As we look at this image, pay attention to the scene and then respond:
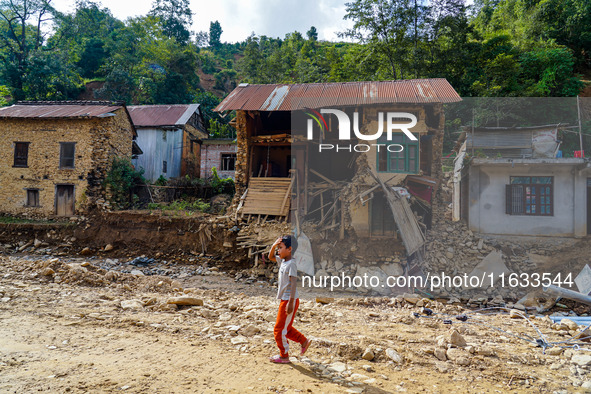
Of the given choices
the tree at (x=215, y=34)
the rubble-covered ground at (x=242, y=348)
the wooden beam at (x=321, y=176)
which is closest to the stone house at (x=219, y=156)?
the wooden beam at (x=321, y=176)

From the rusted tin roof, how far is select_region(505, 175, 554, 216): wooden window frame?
17361 mm

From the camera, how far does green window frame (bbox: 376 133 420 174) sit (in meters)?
11.1

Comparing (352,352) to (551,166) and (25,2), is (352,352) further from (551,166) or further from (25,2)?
(25,2)

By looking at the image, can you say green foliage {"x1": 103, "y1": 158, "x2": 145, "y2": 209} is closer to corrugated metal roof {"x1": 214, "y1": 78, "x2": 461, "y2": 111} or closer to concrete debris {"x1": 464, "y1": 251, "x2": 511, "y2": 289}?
corrugated metal roof {"x1": 214, "y1": 78, "x2": 461, "y2": 111}

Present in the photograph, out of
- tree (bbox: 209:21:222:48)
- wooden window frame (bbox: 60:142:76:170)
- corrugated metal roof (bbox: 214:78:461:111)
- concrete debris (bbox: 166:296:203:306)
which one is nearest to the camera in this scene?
concrete debris (bbox: 166:296:203:306)

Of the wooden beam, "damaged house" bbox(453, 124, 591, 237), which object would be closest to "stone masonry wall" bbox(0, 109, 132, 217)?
the wooden beam

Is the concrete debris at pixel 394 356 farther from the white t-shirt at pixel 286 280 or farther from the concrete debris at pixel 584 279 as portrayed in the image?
the concrete debris at pixel 584 279

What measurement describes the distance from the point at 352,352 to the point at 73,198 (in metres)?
16.7

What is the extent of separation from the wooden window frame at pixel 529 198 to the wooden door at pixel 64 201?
1858cm

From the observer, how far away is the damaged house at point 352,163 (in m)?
11.2

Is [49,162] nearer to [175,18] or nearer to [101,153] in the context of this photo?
[101,153]

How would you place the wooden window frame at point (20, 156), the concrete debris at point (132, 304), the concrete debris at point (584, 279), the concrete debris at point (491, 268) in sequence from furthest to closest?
1. the wooden window frame at point (20, 156)
2. the concrete debris at point (491, 268)
3. the concrete debris at point (584, 279)
4. the concrete debris at point (132, 304)

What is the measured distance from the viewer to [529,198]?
9.55 m

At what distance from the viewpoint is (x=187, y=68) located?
32.1m
